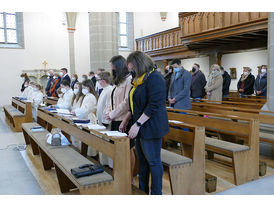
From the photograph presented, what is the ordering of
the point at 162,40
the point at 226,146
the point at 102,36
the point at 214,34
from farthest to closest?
the point at 162,40, the point at 102,36, the point at 214,34, the point at 226,146

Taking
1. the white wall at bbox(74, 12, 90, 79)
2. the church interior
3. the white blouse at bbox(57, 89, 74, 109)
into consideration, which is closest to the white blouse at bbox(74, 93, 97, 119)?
the church interior

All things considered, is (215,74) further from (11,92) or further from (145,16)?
(145,16)

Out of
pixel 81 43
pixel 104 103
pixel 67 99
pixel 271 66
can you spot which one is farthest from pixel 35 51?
pixel 271 66

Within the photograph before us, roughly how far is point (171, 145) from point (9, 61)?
12.5 m

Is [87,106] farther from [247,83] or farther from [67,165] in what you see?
[247,83]

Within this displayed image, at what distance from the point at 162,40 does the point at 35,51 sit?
7134mm

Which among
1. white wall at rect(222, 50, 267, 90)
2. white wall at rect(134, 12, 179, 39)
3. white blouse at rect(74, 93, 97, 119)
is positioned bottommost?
white blouse at rect(74, 93, 97, 119)

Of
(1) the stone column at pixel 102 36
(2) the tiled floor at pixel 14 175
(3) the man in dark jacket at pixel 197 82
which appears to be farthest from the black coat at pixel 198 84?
(2) the tiled floor at pixel 14 175

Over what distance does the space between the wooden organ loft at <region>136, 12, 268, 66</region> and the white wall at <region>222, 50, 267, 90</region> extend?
2.21 m

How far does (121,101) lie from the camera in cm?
339

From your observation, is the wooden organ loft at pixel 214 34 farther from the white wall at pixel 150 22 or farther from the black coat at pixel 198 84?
the white wall at pixel 150 22

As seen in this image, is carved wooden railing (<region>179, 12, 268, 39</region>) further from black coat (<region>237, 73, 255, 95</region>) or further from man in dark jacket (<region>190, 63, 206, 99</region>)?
man in dark jacket (<region>190, 63, 206, 99</region>)

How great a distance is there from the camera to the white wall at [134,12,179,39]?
18.9 m

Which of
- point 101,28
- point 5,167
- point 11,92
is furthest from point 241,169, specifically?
point 11,92
